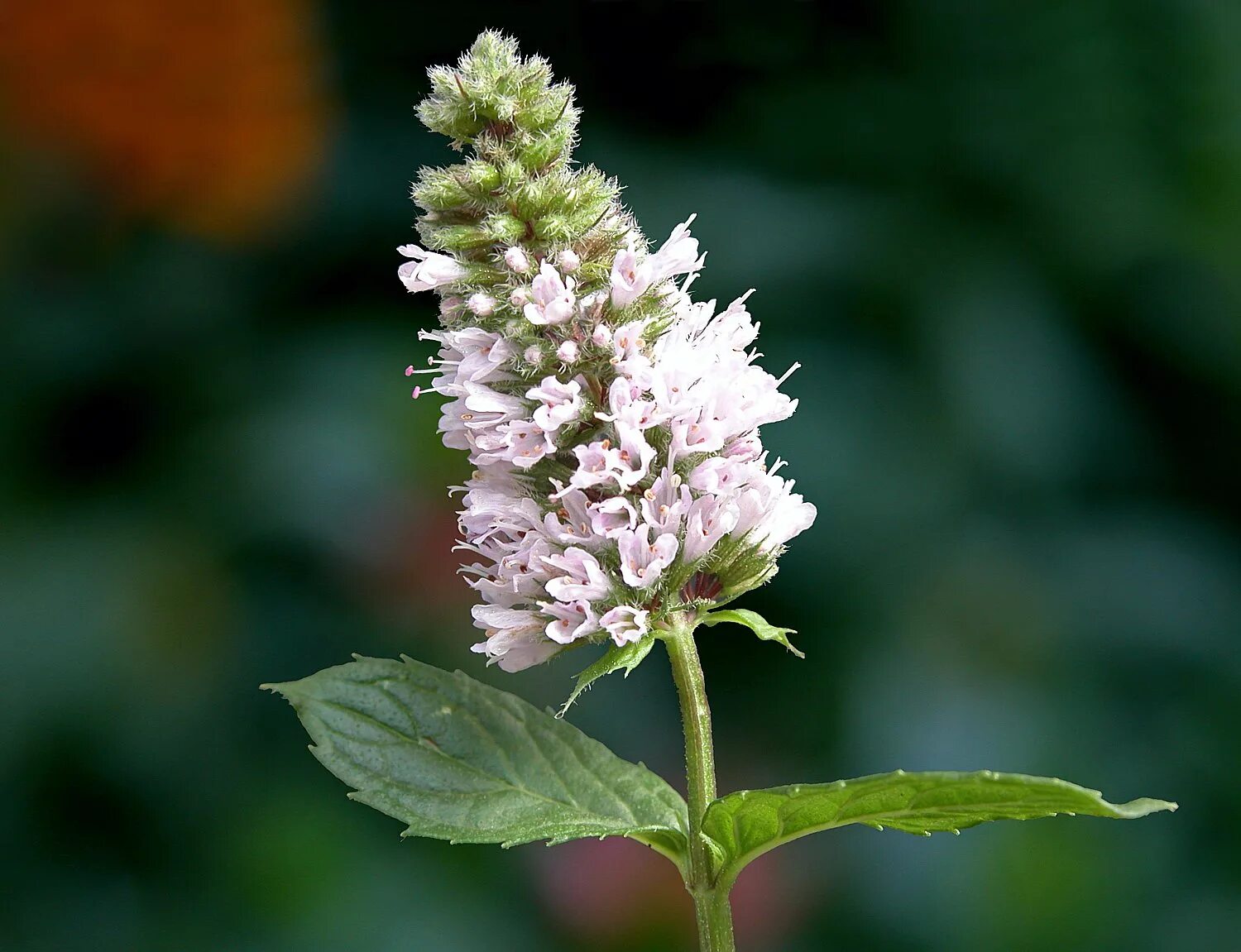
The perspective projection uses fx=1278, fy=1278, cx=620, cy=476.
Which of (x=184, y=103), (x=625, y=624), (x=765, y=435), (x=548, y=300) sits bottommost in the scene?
(x=625, y=624)

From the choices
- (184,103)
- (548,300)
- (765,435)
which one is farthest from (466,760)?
(184,103)

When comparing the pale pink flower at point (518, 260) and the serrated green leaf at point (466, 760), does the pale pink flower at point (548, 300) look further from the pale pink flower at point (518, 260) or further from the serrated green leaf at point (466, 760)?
the serrated green leaf at point (466, 760)

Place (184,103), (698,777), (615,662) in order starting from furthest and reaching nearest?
(184,103) < (698,777) < (615,662)

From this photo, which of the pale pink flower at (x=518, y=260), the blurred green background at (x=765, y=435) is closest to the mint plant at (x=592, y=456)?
the pale pink flower at (x=518, y=260)

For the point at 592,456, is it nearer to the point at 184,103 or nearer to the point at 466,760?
the point at 466,760

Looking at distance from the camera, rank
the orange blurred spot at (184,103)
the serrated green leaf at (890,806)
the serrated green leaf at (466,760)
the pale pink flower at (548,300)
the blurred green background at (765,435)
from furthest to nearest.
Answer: the orange blurred spot at (184,103) < the blurred green background at (765,435) < the serrated green leaf at (466,760) < the pale pink flower at (548,300) < the serrated green leaf at (890,806)

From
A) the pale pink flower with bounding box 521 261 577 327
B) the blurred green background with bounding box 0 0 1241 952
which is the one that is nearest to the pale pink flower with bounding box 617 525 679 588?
the pale pink flower with bounding box 521 261 577 327

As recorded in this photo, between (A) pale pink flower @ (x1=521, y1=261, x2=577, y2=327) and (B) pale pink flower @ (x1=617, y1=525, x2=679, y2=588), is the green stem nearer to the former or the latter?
(B) pale pink flower @ (x1=617, y1=525, x2=679, y2=588)
